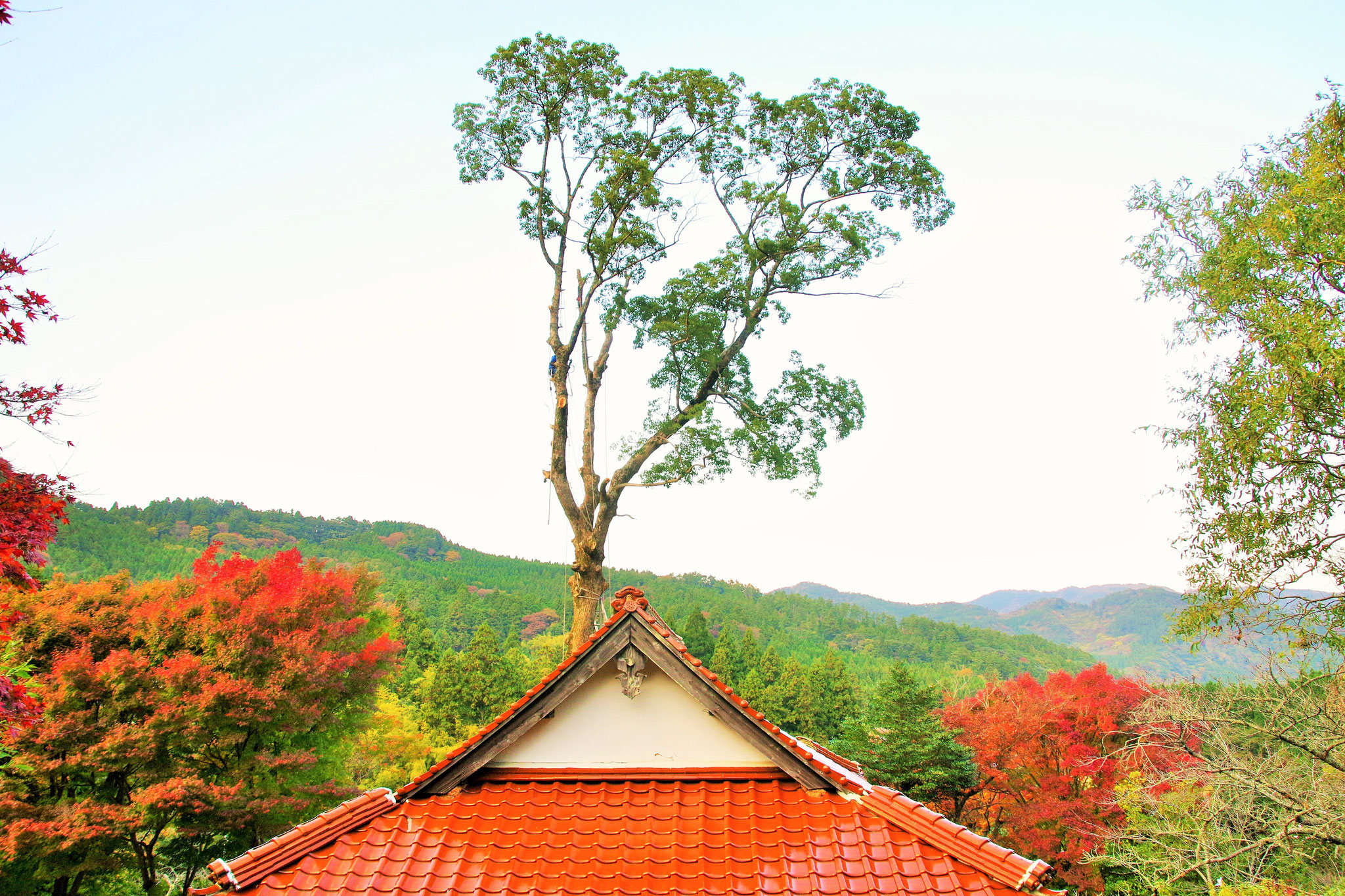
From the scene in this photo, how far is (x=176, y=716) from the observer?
483 inches

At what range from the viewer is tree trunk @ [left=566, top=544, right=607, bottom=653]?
10.9 m

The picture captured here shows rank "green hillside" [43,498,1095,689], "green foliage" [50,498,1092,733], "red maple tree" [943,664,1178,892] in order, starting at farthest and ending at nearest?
1. "green hillside" [43,498,1095,689]
2. "green foliage" [50,498,1092,733]
3. "red maple tree" [943,664,1178,892]

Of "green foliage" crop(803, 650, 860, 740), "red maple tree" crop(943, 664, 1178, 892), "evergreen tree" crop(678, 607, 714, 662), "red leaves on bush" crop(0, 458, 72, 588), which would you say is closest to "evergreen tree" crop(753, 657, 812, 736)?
"green foliage" crop(803, 650, 860, 740)

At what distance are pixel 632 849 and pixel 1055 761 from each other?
2004cm

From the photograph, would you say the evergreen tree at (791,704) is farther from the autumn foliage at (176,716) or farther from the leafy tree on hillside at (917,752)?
the autumn foliage at (176,716)

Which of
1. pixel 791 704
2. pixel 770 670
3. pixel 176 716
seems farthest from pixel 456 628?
pixel 176 716

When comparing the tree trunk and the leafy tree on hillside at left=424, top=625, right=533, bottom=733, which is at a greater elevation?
the tree trunk

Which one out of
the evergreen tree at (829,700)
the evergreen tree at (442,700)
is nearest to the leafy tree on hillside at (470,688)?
the evergreen tree at (442,700)

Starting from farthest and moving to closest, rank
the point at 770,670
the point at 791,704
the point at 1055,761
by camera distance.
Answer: the point at 770,670
the point at 791,704
the point at 1055,761

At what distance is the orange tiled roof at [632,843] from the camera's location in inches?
159

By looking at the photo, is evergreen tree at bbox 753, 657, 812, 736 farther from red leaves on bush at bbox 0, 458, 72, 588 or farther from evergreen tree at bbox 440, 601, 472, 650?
red leaves on bush at bbox 0, 458, 72, 588

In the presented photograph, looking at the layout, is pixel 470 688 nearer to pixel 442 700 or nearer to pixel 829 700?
pixel 442 700

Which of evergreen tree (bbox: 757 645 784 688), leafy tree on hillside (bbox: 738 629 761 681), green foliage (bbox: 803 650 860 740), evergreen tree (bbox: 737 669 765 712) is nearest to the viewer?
green foliage (bbox: 803 650 860 740)

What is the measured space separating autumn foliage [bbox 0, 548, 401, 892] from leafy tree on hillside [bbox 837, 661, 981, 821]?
15.6 meters
